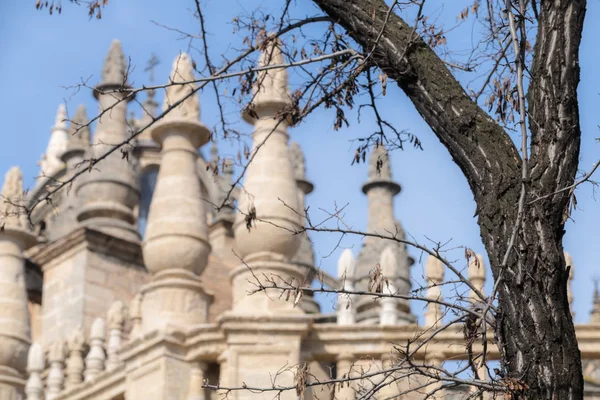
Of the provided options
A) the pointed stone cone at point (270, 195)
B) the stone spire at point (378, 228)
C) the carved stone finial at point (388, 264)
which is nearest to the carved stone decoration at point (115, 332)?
the pointed stone cone at point (270, 195)

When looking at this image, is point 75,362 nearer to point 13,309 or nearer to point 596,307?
point 13,309

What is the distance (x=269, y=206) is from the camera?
12.1 metres

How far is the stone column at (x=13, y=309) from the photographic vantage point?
14969 millimetres

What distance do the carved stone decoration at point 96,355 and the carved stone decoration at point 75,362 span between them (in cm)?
10

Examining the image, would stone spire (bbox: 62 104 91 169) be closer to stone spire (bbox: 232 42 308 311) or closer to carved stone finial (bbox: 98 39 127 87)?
carved stone finial (bbox: 98 39 127 87)

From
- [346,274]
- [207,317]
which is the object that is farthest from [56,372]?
[346,274]

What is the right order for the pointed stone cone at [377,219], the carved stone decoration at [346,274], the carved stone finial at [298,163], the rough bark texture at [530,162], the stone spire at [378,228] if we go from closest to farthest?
the rough bark texture at [530,162]
the carved stone decoration at [346,274]
the stone spire at [378,228]
the pointed stone cone at [377,219]
the carved stone finial at [298,163]

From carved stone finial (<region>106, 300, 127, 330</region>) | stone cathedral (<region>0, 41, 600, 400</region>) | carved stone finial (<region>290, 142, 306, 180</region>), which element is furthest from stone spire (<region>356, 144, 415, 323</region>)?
carved stone finial (<region>106, 300, 127, 330</region>)

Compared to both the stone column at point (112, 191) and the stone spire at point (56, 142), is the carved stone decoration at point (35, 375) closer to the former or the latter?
the stone column at point (112, 191)

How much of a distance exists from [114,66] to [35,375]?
927 cm

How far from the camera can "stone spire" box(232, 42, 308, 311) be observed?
1203cm

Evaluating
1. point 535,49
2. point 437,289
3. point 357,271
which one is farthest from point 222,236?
point 535,49

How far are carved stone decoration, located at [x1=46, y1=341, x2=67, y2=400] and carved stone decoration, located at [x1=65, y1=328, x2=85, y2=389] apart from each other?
7 cm

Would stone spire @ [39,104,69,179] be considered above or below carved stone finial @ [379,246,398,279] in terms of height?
above
